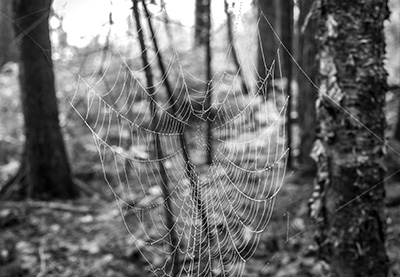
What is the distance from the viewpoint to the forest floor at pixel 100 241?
15.4ft

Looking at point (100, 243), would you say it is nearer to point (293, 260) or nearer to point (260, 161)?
point (293, 260)

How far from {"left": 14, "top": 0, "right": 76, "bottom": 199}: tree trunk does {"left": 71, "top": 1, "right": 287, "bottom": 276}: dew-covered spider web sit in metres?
0.52

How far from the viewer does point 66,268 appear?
4.82 m

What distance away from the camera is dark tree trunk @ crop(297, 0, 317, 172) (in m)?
5.86

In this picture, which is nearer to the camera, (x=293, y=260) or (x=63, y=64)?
(x=293, y=260)

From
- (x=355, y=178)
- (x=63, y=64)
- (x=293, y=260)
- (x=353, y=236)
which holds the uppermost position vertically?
(x=63, y=64)

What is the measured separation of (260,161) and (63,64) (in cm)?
615

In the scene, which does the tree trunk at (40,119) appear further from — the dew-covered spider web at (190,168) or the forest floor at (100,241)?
the dew-covered spider web at (190,168)

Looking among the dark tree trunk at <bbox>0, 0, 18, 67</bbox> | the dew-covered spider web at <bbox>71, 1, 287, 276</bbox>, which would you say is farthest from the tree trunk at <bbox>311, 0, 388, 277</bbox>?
the dark tree trunk at <bbox>0, 0, 18, 67</bbox>

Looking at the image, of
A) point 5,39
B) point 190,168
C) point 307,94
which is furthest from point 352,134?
point 5,39

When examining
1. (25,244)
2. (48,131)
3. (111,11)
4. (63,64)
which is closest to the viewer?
(111,11)

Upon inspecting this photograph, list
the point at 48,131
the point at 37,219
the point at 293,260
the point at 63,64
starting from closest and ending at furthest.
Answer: the point at 293,260, the point at 37,219, the point at 48,131, the point at 63,64

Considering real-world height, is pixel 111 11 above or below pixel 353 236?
above

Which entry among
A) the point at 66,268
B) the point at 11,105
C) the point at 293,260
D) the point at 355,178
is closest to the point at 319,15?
the point at 355,178
